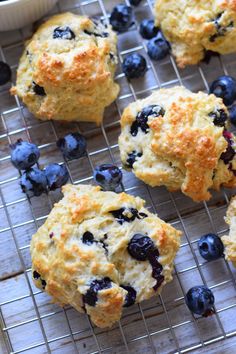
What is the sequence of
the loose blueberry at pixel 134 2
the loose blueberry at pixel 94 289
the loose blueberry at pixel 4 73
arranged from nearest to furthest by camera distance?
the loose blueberry at pixel 94 289 → the loose blueberry at pixel 4 73 → the loose blueberry at pixel 134 2

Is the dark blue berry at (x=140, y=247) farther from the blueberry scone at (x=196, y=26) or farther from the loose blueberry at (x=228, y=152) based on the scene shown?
the blueberry scone at (x=196, y=26)

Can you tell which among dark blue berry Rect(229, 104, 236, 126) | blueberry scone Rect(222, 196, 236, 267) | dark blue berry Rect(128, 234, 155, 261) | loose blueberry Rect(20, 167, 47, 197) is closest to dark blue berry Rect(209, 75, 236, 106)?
dark blue berry Rect(229, 104, 236, 126)

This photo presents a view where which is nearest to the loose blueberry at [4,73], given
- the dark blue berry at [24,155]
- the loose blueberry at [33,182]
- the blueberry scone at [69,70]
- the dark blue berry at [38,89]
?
the blueberry scone at [69,70]

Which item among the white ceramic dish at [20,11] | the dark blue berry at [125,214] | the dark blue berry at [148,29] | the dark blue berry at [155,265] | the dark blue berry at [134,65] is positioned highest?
the white ceramic dish at [20,11]

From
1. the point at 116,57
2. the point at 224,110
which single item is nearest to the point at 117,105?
the point at 116,57

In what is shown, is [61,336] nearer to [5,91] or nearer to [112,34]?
[5,91]

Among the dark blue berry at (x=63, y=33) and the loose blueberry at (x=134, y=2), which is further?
the loose blueberry at (x=134, y=2)

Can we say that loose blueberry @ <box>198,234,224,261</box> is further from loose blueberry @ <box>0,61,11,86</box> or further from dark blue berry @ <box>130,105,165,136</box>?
loose blueberry @ <box>0,61,11,86</box>
